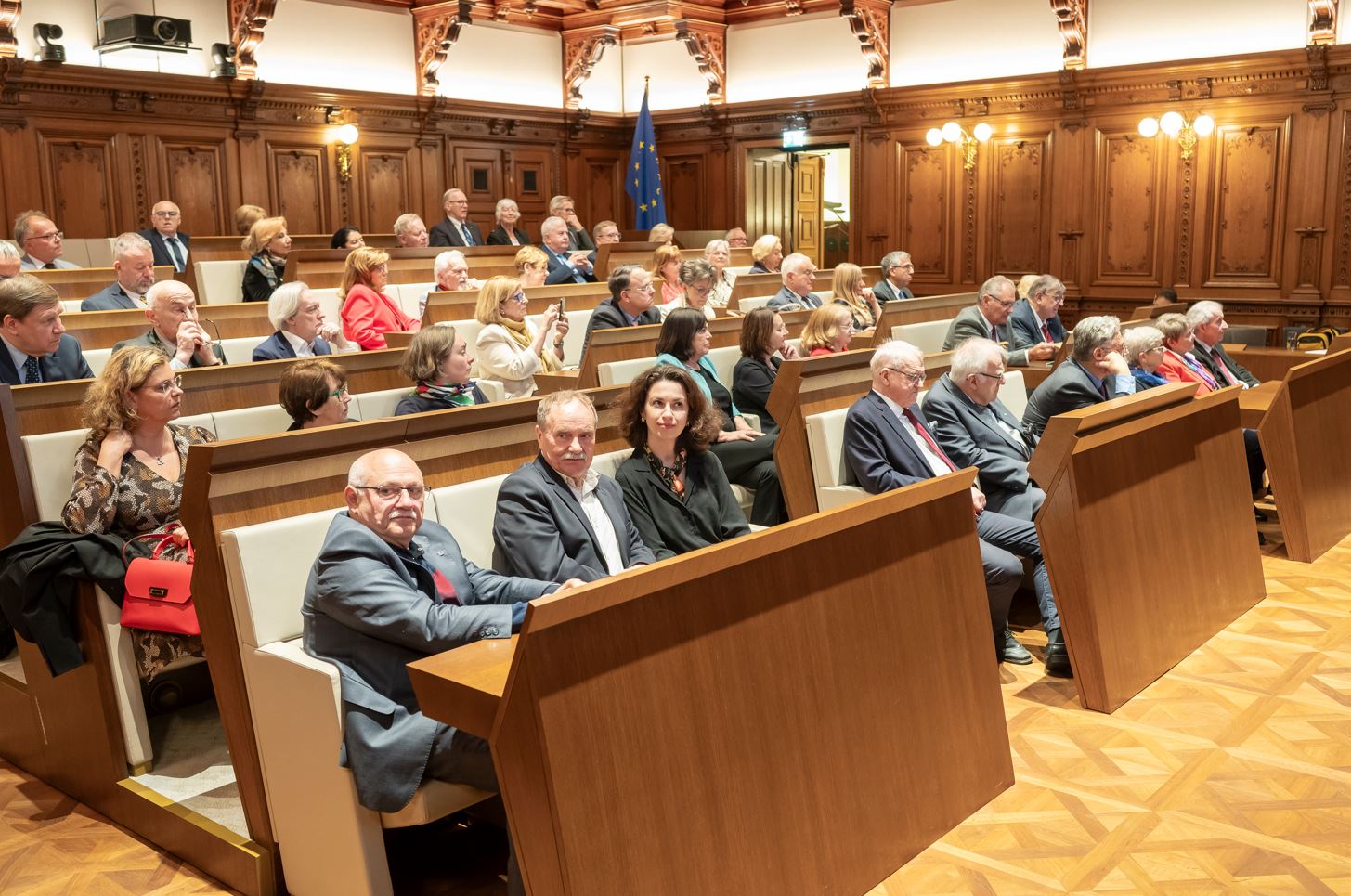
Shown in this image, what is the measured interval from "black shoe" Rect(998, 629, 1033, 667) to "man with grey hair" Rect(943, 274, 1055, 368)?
2.57 m

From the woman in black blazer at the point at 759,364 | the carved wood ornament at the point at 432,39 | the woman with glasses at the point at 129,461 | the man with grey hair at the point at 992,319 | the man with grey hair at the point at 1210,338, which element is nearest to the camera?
the woman with glasses at the point at 129,461

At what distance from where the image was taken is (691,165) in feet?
44.4

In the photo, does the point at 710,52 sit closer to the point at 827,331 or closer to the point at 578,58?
the point at 578,58

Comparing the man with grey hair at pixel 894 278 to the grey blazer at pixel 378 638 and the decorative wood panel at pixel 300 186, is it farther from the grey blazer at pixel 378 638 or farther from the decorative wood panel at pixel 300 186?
the grey blazer at pixel 378 638

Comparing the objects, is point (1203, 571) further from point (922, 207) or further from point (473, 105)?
point (473, 105)

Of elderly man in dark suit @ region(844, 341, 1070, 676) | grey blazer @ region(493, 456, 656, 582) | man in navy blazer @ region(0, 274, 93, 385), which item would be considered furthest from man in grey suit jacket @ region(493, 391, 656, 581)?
man in navy blazer @ region(0, 274, 93, 385)

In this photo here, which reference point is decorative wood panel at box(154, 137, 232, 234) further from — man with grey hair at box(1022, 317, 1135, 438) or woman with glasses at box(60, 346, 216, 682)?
man with grey hair at box(1022, 317, 1135, 438)

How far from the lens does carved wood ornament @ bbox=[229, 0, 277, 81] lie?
34.0 feet

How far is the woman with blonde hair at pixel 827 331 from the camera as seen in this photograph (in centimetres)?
544

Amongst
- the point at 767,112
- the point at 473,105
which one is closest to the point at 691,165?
the point at 767,112

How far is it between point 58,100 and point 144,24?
892 millimetres

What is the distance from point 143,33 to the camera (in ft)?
31.1

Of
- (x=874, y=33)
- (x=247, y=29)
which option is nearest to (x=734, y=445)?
(x=247, y=29)

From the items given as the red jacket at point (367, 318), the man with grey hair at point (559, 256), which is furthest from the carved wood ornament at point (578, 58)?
the red jacket at point (367, 318)
